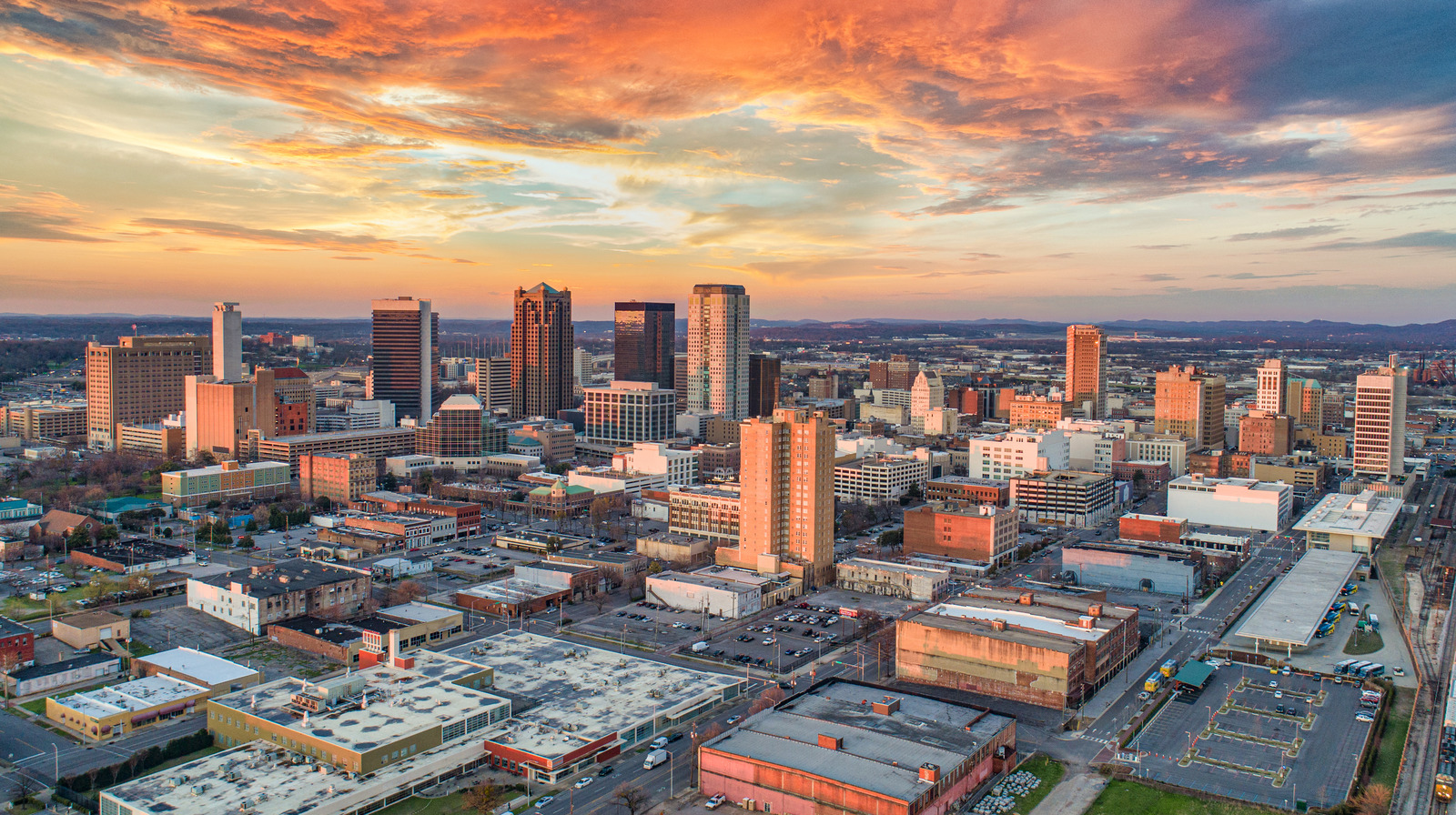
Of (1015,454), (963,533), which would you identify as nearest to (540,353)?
(1015,454)

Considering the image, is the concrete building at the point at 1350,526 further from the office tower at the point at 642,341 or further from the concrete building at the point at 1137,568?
the office tower at the point at 642,341

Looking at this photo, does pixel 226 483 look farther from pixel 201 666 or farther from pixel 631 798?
pixel 631 798

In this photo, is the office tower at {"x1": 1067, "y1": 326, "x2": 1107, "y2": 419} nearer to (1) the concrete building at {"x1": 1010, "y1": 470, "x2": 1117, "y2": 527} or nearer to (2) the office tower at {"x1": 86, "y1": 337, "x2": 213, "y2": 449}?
(1) the concrete building at {"x1": 1010, "y1": 470, "x2": 1117, "y2": 527}

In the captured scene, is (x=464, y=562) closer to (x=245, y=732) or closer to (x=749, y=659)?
(x=749, y=659)

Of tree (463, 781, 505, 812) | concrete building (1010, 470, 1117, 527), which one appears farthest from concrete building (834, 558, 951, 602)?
tree (463, 781, 505, 812)

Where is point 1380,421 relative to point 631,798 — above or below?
above

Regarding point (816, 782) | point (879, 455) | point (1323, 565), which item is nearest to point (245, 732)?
point (816, 782)
